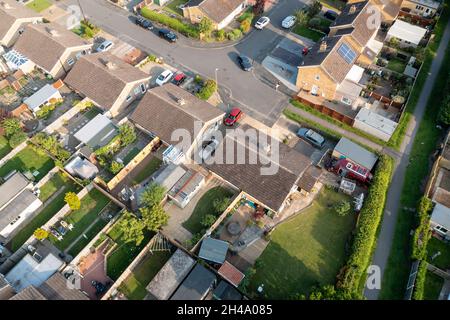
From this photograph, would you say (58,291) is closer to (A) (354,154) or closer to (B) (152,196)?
(B) (152,196)

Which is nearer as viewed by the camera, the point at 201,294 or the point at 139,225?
the point at 201,294

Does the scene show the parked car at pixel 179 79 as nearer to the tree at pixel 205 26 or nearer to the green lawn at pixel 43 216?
the tree at pixel 205 26

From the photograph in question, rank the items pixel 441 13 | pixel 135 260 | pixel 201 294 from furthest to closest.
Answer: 1. pixel 441 13
2. pixel 135 260
3. pixel 201 294

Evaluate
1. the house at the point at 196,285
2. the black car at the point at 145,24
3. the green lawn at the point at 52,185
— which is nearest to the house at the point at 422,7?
the black car at the point at 145,24

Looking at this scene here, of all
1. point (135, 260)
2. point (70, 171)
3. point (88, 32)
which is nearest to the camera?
point (135, 260)

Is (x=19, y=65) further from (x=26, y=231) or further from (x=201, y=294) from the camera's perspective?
(x=201, y=294)

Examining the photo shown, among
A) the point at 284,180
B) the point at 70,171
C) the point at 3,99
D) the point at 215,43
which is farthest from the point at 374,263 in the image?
the point at 3,99

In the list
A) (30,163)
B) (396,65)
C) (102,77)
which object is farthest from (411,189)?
(30,163)

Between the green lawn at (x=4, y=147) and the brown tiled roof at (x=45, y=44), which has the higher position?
the brown tiled roof at (x=45, y=44)
